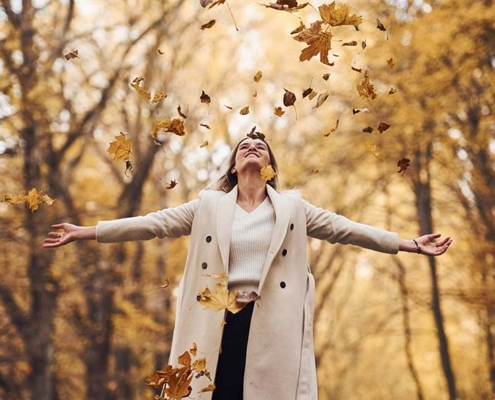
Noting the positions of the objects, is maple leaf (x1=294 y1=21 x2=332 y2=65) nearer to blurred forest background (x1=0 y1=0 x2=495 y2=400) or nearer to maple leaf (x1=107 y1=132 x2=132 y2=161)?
maple leaf (x1=107 y1=132 x2=132 y2=161)

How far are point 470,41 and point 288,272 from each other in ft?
20.4

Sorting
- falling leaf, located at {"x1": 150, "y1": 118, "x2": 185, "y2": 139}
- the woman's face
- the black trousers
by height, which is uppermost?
falling leaf, located at {"x1": 150, "y1": 118, "x2": 185, "y2": 139}

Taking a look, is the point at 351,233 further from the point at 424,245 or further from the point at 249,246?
the point at 249,246

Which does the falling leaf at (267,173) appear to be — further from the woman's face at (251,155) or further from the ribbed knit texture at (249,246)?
the ribbed knit texture at (249,246)

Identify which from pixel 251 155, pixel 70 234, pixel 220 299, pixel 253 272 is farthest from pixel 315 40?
pixel 70 234

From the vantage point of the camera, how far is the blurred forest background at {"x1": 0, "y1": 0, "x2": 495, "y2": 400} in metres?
9.66

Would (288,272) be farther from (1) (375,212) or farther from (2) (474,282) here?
(1) (375,212)

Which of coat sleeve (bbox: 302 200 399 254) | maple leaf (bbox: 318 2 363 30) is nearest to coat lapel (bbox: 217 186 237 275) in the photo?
coat sleeve (bbox: 302 200 399 254)

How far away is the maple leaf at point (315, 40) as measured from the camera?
3930 millimetres

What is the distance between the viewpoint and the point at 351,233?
12.3 ft

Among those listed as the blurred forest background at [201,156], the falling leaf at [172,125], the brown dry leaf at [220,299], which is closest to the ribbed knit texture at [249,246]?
the brown dry leaf at [220,299]

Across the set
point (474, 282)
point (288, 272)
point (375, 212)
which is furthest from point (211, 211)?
point (375, 212)

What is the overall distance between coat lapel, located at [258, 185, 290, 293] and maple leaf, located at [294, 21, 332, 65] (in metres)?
0.81

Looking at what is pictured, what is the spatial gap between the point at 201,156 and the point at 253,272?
11.0 metres
